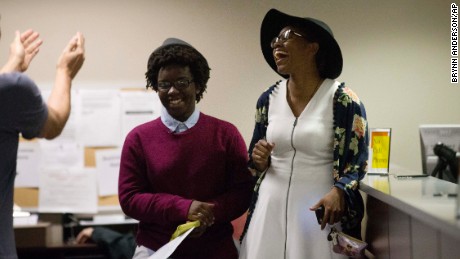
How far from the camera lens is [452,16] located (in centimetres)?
400

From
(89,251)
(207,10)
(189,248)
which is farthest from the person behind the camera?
(207,10)

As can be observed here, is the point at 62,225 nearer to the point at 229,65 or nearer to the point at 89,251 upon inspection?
the point at 89,251

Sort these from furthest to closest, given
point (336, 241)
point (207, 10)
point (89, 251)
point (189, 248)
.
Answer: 1. point (207, 10)
2. point (89, 251)
3. point (189, 248)
4. point (336, 241)

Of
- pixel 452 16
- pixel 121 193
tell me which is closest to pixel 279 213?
pixel 121 193

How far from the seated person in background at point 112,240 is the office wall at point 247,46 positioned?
978 millimetres

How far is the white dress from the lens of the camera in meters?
1.92

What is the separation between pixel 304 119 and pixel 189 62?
52 cm

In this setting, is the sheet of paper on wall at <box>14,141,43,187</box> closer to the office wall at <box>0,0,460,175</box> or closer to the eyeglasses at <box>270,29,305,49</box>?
the office wall at <box>0,0,460,175</box>

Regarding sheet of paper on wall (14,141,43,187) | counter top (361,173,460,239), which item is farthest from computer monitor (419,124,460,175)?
sheet of paper on wall (14,141,43,187)

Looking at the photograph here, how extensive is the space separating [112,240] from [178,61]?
1.75 meters

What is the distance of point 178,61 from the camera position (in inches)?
84.9

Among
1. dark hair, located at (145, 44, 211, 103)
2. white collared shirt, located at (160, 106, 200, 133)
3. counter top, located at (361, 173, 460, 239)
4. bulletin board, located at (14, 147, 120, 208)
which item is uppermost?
dark hair, located at (145, 44, 211, 103)

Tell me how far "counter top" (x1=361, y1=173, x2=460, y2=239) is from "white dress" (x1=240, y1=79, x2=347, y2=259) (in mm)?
229

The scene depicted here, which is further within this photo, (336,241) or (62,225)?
(62,225)
